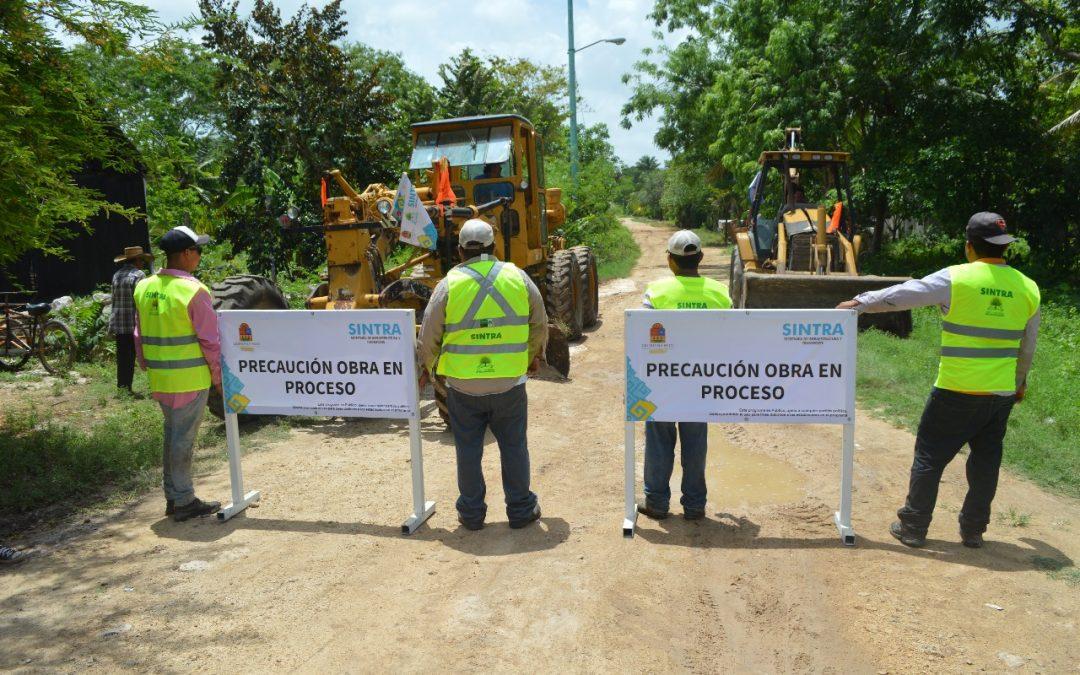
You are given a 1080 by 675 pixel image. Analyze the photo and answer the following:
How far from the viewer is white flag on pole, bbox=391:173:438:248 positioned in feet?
24.2

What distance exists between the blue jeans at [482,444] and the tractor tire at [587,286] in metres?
7.19

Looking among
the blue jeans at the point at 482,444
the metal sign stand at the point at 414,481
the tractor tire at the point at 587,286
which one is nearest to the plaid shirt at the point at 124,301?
the metal sign stand at the point at 414,481

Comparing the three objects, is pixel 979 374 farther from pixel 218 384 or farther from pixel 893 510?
pixel 218 384

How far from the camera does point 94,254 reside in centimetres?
1583

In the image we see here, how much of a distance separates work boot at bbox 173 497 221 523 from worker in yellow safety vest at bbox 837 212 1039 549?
443cm

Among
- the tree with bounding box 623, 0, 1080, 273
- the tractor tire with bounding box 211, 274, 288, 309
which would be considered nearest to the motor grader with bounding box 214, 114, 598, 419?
the tractor tire with bounding box 211, 274, 288, 309

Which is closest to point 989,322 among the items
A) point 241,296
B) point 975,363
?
point 975,363

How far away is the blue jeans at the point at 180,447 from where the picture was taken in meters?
5.15

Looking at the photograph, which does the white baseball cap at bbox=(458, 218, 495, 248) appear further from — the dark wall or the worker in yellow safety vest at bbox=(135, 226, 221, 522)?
the dark wall

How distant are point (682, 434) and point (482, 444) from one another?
1.25 meters

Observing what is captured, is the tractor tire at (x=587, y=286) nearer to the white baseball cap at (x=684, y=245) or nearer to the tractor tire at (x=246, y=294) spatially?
the tractor tire at (x=246, y=294)

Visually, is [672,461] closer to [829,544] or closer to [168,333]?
[829,544]

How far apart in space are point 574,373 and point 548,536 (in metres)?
4.82

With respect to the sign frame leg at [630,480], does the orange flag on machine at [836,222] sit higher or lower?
higher
